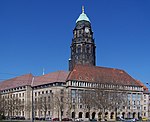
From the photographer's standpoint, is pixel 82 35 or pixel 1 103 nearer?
pixel 1 103

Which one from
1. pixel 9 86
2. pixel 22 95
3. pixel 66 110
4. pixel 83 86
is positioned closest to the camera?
pixel 66 110

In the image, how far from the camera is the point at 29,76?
525 feet

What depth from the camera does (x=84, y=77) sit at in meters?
142

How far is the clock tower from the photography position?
15938 cm

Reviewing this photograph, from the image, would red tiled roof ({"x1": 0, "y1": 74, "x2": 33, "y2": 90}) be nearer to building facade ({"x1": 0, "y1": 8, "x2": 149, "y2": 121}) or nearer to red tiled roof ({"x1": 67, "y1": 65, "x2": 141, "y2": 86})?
building facade ({"x1": 0, "y1": 8, "x2": 149, "y2": 121})

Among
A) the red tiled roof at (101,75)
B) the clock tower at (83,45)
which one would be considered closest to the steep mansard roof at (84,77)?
the red tiled roof at (101,75)

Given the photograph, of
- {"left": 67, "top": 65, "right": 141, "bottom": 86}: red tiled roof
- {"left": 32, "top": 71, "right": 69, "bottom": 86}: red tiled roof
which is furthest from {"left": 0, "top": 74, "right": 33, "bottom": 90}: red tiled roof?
{"left": 67, "top": 65, "right": 141, "bottom": 86}: red tiled roof

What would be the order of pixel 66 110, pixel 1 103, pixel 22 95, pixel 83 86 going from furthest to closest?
1. pixel 22 95
2. pixel 83 86
3. pixel 66 110
4. pixel 1 103

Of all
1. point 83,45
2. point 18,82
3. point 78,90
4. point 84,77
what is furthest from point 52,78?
point 18,82

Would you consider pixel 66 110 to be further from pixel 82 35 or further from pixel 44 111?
pixel 82 35

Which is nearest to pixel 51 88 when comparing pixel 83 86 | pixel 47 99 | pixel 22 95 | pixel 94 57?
pixel 47 99

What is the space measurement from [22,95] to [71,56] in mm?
30333

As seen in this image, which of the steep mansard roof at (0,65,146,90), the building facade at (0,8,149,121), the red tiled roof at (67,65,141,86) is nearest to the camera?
the building facade at (0,8,149,121)

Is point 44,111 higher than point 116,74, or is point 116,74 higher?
point 116,74
